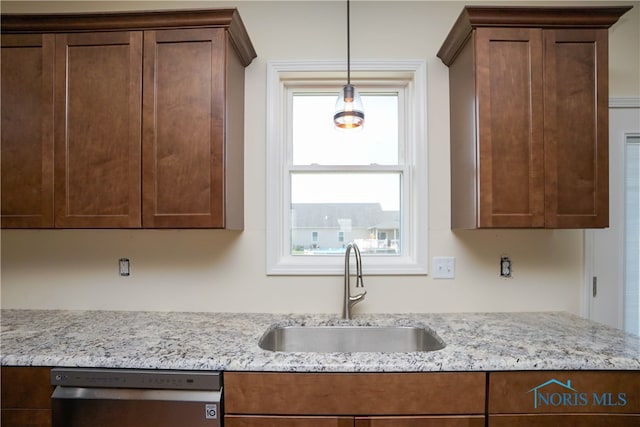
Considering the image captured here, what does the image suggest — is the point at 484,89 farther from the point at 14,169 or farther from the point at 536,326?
the point at 14,169

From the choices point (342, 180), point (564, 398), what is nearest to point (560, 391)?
point (564, 398)

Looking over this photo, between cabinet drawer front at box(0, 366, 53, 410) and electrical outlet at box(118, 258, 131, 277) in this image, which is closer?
cabinet drawer front at box(0, 366, 53, 410)

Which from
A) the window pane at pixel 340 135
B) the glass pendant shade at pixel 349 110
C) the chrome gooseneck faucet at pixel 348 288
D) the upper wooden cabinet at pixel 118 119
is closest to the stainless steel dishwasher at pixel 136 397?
the upper wooden cabinet at pixel 118 119

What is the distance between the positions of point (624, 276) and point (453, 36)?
1.64 meters

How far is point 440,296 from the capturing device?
183cm

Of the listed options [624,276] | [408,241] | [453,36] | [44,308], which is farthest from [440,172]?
[44,308]

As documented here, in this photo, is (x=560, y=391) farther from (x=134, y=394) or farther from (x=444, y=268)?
(x=134, y=394)

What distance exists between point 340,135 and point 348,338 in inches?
44.9

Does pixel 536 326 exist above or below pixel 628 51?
below

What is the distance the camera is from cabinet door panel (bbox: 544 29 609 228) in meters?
1.50

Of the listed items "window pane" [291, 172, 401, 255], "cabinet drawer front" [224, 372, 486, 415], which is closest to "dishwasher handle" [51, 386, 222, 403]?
"cabinet drawer front" [224, 372, 486, 415]

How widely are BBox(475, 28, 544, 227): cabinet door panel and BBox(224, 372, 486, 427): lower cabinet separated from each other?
2.40 feet

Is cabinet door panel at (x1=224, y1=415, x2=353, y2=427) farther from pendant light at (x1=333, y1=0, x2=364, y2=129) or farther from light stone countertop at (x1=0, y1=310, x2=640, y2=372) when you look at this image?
pendant light at (x1=333, y1=0, x2=364, y2=129)

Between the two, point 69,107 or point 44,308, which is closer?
point 69,107
